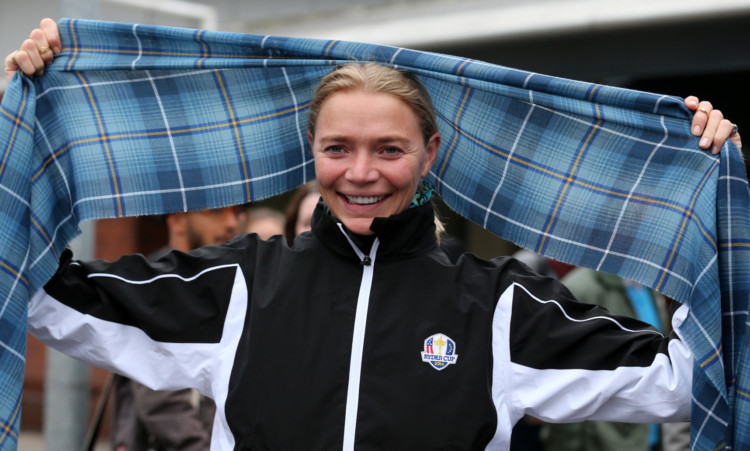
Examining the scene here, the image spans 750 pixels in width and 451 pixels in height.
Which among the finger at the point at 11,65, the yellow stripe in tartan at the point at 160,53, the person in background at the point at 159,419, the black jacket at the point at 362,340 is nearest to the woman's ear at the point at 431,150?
the black jacket at the point at 362,340

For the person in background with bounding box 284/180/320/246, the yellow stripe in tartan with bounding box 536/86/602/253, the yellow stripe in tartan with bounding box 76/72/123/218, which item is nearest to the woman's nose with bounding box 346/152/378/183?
the yellow stripe in tartan with bounding box 536/86/602/253

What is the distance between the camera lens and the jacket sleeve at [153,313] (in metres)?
2.53

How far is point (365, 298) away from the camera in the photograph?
2.46 metres

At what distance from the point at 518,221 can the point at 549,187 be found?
14 centimetres

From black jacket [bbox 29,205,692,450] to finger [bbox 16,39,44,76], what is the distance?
57cm

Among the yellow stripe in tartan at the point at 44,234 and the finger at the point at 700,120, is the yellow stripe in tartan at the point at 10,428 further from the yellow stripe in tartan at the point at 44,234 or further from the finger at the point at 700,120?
the finger at the point at 700,120

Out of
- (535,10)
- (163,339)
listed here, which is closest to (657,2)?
(535,10)

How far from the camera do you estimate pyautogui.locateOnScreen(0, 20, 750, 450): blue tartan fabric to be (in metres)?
2.42

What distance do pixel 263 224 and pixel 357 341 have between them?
8.86ft

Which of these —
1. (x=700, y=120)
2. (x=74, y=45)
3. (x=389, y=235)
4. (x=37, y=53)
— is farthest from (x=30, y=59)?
(x=700, y=120)

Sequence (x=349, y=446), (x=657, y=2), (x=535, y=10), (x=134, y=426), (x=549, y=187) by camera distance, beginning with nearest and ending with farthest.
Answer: (x=349, y=446) → (x=549, y=187) → (x=134, y=426) → (x=657, y=2) → (x=535, y=10)

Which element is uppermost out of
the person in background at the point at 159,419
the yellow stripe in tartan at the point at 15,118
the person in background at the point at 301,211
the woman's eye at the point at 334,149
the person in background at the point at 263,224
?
the woman's eye at the point at 334,149

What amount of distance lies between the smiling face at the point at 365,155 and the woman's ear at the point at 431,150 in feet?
0.28

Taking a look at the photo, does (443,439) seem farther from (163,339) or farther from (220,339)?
(163,339)
